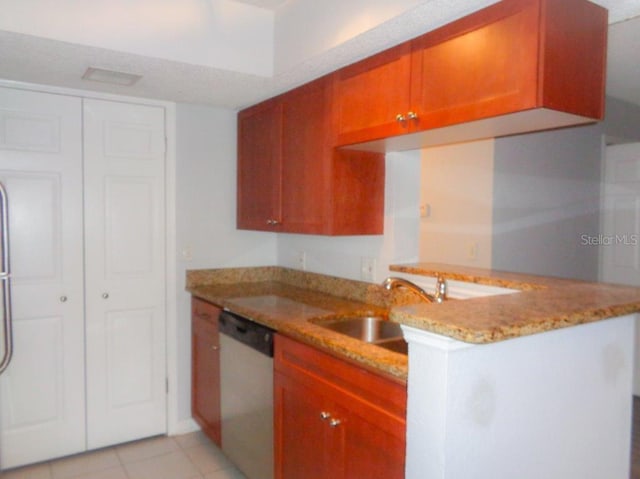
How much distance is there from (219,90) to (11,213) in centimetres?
127

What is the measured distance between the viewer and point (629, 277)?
382 cm

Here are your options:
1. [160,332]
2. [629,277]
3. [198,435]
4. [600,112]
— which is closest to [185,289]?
[160,332]

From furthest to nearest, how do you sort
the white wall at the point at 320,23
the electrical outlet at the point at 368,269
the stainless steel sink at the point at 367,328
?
1. the electrical outlet at the point at 368,269
2. the stainless steel sink at the point at 367,328
3. the white wall at the point at 320,23

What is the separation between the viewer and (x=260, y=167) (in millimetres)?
2930

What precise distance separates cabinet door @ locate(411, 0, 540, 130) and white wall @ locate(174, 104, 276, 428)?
166 centimetres

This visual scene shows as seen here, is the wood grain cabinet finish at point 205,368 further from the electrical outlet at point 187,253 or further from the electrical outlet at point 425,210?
the electrical outlet at point 425,210

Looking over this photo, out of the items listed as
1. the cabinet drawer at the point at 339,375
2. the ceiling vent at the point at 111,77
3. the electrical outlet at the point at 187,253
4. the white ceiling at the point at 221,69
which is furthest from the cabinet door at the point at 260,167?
the cabinet drawer at the point at 339,375

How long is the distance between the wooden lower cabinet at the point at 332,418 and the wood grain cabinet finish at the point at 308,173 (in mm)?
675

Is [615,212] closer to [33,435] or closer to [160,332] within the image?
[160,332]

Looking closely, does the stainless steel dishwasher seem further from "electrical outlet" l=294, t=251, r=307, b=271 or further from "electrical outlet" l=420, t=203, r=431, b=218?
"electrical outlet" l=420, t=203, r=431, b=218

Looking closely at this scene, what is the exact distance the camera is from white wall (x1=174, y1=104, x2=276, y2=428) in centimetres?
303

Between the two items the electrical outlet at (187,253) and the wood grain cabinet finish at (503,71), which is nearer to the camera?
the wood grain cabinet finish at (503,71)

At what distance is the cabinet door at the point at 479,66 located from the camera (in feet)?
4.71

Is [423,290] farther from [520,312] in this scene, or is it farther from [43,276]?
[43,276]
